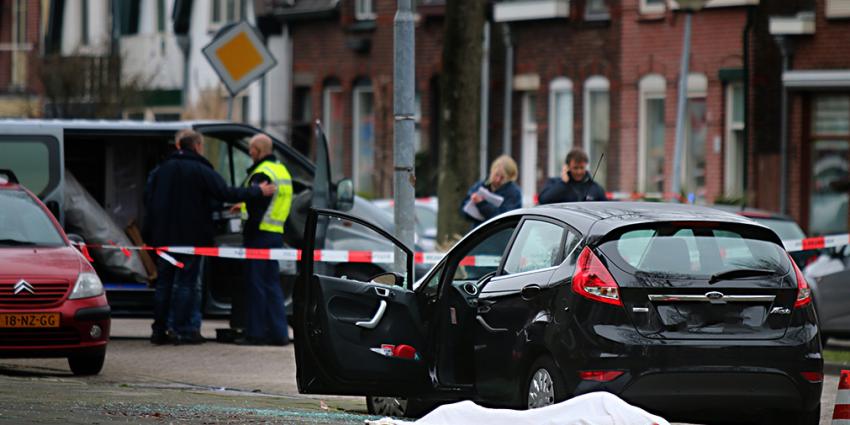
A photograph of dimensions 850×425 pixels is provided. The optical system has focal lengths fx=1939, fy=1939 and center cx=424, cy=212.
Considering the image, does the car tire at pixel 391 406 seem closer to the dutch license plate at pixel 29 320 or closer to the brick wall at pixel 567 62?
the dutch license plate at pixel 29 320

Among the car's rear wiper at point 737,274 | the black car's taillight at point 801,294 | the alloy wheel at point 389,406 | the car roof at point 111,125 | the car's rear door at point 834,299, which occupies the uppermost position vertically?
the car roof at point 111,125

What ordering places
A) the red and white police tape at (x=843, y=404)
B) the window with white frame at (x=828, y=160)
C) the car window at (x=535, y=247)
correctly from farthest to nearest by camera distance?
the window with white frame at (x=828, y=160), the car window at (x=535, y=247), the red and white police tape at (x=843, y=404)

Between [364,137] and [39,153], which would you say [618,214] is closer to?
[39,153]

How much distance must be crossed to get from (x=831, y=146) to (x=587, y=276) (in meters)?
20.2

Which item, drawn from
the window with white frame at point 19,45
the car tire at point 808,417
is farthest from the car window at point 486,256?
the window with white frame at point 19,45

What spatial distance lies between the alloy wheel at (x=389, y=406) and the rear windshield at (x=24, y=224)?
160 inches

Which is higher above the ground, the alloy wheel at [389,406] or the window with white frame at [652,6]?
the window with white frame at [652,6]

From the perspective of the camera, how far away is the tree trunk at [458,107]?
21.4 metres

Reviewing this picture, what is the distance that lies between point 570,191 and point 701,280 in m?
6.37

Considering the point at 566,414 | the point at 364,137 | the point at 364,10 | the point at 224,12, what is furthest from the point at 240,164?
the point at 224,12

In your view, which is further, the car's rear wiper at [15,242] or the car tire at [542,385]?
the car's rear wiper at [15,242]

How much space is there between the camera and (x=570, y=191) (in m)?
16.9

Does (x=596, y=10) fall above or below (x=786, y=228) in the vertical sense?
above

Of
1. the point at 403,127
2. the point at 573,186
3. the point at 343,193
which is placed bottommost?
the point at 343,193
